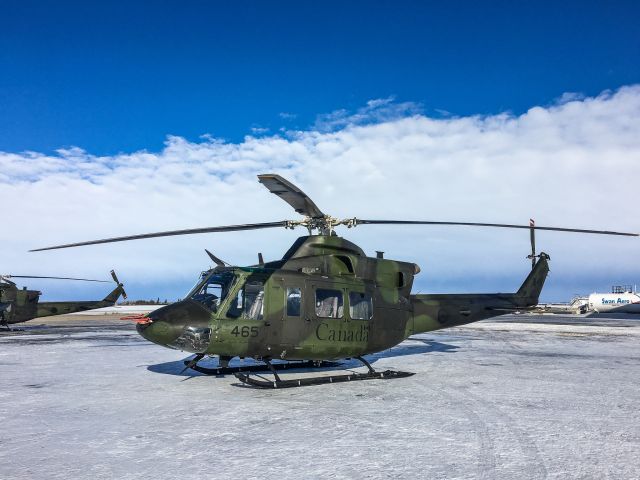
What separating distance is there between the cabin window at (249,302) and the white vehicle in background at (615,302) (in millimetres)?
70081

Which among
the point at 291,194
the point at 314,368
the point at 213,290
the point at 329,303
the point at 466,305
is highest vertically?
the point at 291,194

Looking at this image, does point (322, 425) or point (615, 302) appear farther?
point (615, 302)

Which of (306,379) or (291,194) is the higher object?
(291,194)

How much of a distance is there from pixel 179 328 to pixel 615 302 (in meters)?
73.1

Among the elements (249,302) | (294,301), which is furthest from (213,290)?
(294,301)

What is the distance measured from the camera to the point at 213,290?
9922 millimetres

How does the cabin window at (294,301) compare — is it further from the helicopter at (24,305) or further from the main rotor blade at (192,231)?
the helicopter at (24,305)

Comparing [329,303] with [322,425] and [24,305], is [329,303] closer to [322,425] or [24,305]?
[322,425]

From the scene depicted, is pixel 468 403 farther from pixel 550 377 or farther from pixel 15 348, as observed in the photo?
pixel 15 348

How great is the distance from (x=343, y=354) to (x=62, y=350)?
1105 centimetres

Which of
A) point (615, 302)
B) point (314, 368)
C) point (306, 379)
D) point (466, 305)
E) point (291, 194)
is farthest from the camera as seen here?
point (615, 302)

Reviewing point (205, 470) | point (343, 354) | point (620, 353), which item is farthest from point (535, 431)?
point (620, 353)

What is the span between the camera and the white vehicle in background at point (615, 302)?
65.6m

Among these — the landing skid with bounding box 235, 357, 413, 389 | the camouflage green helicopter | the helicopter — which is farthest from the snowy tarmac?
the helicopter
